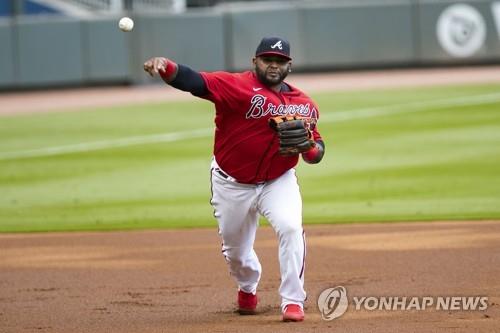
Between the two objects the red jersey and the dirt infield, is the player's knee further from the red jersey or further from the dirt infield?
the dirt infield

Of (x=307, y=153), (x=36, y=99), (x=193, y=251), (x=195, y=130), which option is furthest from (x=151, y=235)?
(x=36, y=99)

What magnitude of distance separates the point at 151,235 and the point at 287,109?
3.93 metres

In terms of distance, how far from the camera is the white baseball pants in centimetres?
678

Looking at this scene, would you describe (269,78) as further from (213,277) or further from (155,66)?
(213,277)

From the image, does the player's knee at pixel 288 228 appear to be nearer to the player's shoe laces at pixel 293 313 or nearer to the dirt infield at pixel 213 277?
the player's shoe laces at pixel 293 313

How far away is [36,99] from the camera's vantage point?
23.1 meters

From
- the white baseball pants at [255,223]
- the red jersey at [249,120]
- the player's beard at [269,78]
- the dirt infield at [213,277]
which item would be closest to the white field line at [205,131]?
the dirt infield at [213,277]

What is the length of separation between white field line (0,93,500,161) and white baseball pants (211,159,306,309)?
9.31 meters

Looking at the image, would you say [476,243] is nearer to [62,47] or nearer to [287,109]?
[287,109]

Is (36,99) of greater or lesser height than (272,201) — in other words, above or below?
below

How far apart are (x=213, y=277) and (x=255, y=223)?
1.42 m

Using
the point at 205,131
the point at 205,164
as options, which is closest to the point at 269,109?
the point at 205,164

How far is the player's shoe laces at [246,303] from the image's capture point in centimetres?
722

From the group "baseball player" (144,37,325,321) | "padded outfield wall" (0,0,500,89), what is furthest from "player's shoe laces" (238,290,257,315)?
"padded outfield wall" (0,0,500,89)
